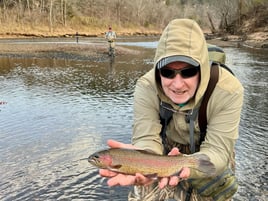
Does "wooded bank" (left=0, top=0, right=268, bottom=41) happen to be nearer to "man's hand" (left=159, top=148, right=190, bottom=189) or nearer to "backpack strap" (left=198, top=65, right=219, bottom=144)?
"backpack strap" (left=198, top=65, right=219, bottom=144)

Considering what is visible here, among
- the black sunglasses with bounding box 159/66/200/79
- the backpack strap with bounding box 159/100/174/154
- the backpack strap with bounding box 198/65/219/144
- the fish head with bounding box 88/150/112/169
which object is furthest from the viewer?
the backpack strap with bounding box 159/100/174/154

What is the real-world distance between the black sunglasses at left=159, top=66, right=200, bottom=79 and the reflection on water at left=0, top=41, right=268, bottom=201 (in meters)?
3.12

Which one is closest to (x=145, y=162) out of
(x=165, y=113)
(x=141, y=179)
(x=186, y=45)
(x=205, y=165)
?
(x=141, y=179)

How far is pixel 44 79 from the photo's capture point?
55.2 feet

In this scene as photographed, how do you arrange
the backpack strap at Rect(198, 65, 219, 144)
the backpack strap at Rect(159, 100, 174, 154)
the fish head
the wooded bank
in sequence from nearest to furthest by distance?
1. the fish head
2. the backpack strap at Rect(198, 65, 219, 144)
3. the backpack strap at Rect(159, 100, 174, 154)
4. the wooded bank

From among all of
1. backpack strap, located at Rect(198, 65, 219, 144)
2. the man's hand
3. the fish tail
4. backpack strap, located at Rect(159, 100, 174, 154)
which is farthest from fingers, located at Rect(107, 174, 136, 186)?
backpack strap, located at Rect(198, 65, 219, 144)

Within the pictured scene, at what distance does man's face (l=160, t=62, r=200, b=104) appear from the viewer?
2.85 m

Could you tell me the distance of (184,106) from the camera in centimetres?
304

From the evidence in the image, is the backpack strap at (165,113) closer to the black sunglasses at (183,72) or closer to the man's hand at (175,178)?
the black sunglasses at (183,72)

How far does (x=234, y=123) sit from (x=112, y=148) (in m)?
1.14

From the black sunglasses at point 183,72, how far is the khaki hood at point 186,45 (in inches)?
2.3

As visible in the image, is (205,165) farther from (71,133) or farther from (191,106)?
(71,133)

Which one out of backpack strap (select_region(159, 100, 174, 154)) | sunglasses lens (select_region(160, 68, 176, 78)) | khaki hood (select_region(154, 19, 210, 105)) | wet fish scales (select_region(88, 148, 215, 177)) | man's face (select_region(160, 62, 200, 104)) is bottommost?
wet fish scales (select_region(88, 148, 215, 177))

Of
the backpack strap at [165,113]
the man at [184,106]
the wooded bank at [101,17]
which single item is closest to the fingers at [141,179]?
the man at [184,106]
